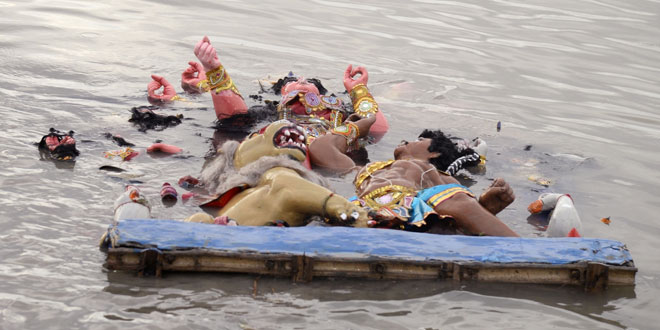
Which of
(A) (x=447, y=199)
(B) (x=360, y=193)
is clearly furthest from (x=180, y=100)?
(A) (x=447, y=199)

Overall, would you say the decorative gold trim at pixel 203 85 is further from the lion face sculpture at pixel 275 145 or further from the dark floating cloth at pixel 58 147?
the lion face sculpture at pixel 275 145

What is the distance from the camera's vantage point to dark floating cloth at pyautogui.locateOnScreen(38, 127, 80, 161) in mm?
6098

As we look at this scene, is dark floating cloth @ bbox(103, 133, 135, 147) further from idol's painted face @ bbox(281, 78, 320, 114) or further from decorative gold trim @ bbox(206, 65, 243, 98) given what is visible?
idol's painted face @ bbox(281, 78, 320, 114)

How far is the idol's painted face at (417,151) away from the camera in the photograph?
243 inches

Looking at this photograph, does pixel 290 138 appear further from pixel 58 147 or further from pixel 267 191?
pixel 58 147

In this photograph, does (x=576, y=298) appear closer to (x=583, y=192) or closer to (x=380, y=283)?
(x=380, y=283)

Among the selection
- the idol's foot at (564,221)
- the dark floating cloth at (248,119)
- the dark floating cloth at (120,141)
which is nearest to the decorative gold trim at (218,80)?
the dark floating cloth at (248,119)

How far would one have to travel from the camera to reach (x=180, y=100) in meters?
8.31

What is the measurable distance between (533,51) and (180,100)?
20.4 feet

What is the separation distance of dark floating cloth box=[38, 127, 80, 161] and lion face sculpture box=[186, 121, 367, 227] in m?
1.15

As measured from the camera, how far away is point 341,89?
9.28m

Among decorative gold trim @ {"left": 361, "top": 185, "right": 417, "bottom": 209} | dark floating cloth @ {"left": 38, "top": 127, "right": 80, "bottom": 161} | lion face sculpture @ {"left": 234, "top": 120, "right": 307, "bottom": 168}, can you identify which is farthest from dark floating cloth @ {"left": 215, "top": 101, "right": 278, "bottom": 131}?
decorative gold trim @ {"left": 361, "top": 185, "right": 417, "bottom": 209}

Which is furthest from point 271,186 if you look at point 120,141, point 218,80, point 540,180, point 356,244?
point 540,180

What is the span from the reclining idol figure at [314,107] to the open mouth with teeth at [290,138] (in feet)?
3.22
